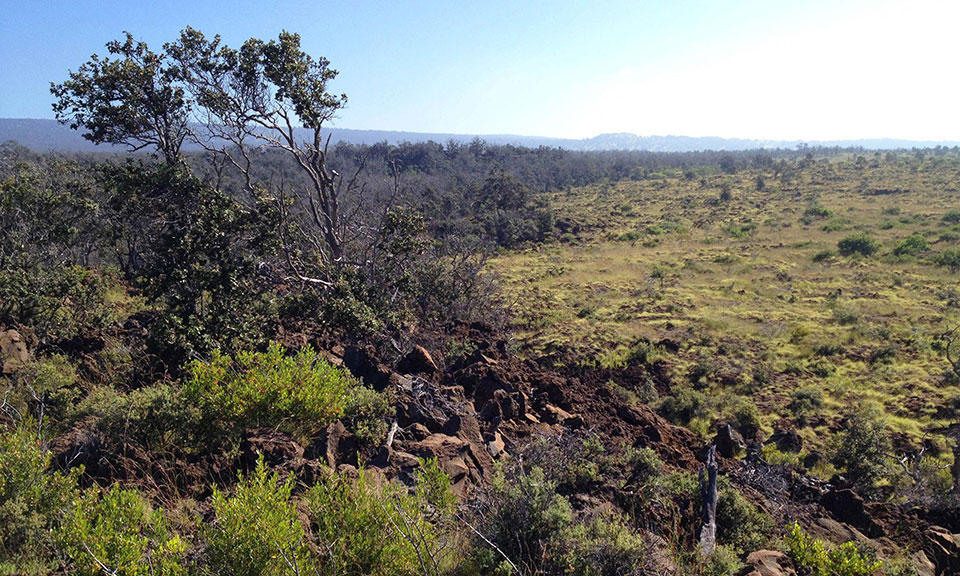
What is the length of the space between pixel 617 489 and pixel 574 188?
54277mm

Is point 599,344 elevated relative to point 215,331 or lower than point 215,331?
lower

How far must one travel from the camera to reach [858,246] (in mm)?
25578

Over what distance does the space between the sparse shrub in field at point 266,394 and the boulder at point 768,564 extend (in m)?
3.79

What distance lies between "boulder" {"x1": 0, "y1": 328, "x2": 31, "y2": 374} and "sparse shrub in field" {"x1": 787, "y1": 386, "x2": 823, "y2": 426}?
12707 millimetres

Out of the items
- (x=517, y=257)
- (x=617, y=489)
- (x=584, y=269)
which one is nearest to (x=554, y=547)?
(x=617, y=489)

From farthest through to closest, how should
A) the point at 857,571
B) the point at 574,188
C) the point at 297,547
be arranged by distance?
1. the point at 574,188
2. the point at 857,571
3. the point at 297,547

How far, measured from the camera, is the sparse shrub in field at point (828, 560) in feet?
13.3

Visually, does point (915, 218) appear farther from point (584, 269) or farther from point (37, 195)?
point (37, 195)

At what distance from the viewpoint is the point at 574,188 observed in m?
57.2

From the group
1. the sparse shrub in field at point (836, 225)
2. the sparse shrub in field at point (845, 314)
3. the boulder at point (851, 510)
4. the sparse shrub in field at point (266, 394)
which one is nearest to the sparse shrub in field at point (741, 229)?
the sparse shrub in field at point (836, 225)

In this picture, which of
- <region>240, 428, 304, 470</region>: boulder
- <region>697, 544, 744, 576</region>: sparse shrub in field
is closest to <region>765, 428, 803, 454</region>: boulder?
<region>697, 544, 744, 576</region>: sparse shrub in field

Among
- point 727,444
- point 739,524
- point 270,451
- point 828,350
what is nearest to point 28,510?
point 270,451

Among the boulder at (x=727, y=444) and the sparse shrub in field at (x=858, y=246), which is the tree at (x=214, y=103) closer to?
the boulder at (x=727, y=444)

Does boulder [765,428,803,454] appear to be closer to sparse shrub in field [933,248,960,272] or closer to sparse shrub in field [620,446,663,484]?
sparse shrub in field [620,446,663,484]
